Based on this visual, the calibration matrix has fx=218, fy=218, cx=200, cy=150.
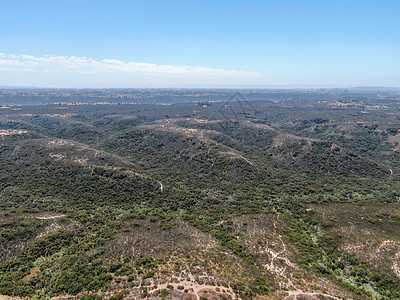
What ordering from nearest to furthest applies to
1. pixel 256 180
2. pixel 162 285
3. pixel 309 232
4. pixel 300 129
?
pixel 162 285 < pixel 309 232 < pixel 256 180 < pixel 300 129

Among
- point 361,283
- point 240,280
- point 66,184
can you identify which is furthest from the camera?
point 66,184

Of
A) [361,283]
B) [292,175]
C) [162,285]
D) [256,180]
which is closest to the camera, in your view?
[162,285]

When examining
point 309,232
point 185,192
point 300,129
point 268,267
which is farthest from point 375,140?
point 268,267

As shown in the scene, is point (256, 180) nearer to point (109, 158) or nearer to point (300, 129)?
point (109, 158)

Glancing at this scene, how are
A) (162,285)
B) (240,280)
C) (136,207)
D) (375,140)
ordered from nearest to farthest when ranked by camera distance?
(162,285)
(240,280)
(136,207)
(375,140)

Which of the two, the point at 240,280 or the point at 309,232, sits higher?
the point at 240,280

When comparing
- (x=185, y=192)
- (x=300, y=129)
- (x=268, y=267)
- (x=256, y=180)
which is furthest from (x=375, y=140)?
(x=268, y=267)

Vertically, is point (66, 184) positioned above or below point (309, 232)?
above

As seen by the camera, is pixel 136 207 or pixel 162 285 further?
pixel 136 207

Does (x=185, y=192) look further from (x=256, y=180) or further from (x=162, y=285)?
(x=162, y=285)
